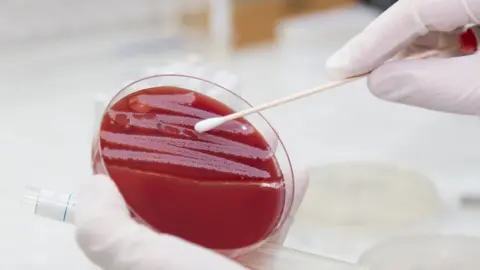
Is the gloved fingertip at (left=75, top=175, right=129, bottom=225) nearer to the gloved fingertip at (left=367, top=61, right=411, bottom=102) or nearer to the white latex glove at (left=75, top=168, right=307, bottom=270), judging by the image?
the white latex glove at (left=75, top=168, right=307, bottom=270)

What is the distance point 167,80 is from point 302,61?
0.72 m

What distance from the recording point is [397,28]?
0.68m

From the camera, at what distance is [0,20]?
1347 mm

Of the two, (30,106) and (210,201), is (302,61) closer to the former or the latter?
(30,106)

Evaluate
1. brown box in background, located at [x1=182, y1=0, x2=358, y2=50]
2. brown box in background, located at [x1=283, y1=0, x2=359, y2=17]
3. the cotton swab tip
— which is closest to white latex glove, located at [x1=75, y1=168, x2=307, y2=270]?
the cotton swab tip

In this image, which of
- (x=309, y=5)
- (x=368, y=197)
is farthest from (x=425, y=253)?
(x=309, y=5)

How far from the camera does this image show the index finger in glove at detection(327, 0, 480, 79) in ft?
2.19

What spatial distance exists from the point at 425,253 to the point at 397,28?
24 cm

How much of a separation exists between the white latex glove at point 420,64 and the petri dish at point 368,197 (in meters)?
0.20

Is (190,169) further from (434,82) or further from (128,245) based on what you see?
(434,82)

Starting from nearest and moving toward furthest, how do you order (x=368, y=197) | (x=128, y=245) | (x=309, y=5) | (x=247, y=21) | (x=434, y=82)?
1. (x=128, y=245)
2. (x=434, y=82)
3. (x=368, y=197)
4. (x=247, y=21)
5. (x=309, y=5)

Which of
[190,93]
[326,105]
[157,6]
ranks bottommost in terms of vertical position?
[326,105]

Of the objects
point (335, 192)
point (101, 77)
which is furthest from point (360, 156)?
point (101, 77)

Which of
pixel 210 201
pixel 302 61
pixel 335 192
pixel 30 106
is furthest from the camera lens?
pixel 302 61
